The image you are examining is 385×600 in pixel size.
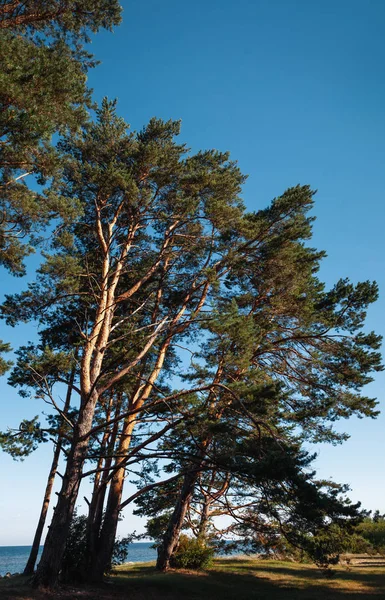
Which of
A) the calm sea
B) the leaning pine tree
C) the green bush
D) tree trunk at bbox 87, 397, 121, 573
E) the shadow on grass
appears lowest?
the calm sea

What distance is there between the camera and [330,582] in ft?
50.1

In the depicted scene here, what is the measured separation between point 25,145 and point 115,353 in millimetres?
6833

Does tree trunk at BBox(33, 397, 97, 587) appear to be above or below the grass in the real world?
above

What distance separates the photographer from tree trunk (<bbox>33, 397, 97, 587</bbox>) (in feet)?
32.8

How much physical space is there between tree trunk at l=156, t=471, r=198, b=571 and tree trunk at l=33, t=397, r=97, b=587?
5205 mm

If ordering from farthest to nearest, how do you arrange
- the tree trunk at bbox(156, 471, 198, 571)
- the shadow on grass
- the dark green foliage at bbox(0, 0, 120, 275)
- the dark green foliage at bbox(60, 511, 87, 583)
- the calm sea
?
the calm sea
the tree trunk at bbox(156, 471, 198, 571)
the shadow on grass
the dark green foliage at bbox(60, 511, 87, 583)
the dark green foliage at bbox(0, 0, 120, 275)

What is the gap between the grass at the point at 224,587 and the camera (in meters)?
10.7

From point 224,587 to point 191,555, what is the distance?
3644mm

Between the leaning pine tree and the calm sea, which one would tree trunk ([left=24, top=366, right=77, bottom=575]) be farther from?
the calm sea

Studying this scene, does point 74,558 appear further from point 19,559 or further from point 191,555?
point 19,559

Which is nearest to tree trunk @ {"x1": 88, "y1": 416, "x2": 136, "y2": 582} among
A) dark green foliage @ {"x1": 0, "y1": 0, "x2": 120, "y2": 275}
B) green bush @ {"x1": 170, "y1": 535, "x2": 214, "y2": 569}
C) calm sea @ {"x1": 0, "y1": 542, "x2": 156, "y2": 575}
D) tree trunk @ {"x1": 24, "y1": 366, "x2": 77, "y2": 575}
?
tree trunk @ {"x1": 24, "y1": 366, "x2": 77, "y2": 575}

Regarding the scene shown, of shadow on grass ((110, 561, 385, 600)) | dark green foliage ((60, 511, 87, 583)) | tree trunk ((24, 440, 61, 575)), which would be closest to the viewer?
dark green foliage ((60, 511, 87, 583))

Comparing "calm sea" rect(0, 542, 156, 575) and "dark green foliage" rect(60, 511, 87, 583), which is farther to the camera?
"calm sea" rect(0, 542, 156, 575)

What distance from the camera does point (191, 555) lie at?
1675 centimetres
